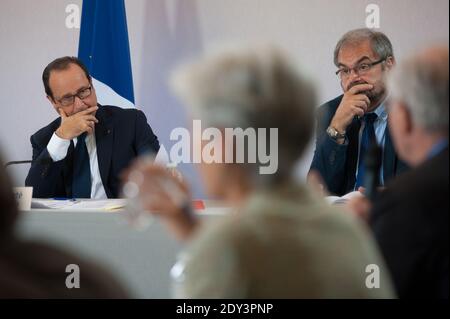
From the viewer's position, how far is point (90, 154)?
4059 millimetres

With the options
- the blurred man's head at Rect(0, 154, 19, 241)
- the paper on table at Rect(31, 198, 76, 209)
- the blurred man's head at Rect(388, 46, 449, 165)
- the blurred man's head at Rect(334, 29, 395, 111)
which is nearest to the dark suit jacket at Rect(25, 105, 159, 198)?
the paper on table at Rect(31, 198, 76, 209)

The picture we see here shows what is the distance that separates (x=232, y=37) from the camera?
5117 mm

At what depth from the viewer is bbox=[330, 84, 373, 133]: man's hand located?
148 inches

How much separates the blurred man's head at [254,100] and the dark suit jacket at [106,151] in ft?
8.85

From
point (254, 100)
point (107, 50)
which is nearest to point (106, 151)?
point (107, 50)

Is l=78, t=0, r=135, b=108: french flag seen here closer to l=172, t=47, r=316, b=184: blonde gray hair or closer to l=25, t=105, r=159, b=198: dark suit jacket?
l=25, t=105, r=159, b=198: dark suit jacket

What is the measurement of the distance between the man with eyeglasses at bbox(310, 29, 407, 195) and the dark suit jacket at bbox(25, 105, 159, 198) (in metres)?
1.01

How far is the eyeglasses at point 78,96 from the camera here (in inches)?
160

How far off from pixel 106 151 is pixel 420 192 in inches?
103

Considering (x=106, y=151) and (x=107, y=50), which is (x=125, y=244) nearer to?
(x=106, y=151)

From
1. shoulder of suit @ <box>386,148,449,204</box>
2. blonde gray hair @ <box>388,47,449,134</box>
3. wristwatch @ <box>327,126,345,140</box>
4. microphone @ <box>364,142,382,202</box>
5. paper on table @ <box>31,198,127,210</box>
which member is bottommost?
shoulder of suit @ <box>386,148,449,204</box>
